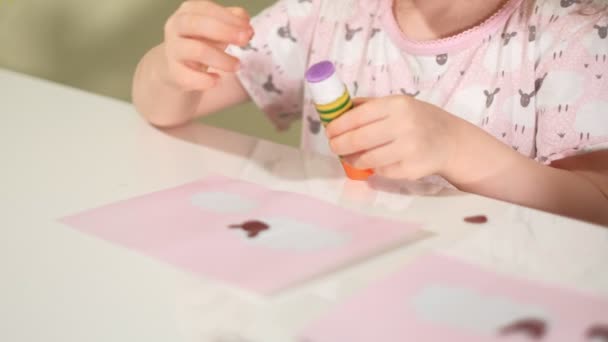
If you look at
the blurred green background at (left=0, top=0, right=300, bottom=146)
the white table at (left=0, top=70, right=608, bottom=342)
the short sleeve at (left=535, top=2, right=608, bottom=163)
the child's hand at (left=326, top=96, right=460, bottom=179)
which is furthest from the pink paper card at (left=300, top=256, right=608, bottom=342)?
the blurred green background at (left=0, top=0, right=300, bottom=146)

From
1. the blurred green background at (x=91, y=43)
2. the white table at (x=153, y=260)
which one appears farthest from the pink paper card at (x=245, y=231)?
the blurred green background at (x=91, y=43)

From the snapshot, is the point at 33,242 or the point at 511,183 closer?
the point at 33,242

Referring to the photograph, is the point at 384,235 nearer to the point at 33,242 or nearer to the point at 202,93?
the point at 33,242

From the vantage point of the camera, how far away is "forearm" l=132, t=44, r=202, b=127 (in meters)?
0.58

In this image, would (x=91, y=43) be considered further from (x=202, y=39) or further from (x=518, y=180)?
(x=518, y=180)

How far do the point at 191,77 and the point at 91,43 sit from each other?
1.61 feet

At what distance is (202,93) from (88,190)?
244mm

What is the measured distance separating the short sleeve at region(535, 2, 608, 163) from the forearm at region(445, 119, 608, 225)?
3 centimetres

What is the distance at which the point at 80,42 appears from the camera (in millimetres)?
951

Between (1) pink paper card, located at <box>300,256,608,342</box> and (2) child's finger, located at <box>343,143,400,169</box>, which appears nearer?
(1) pink paper card, located at <box>300,256,608,342</box>

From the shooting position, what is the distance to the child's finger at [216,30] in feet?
A: 1.61

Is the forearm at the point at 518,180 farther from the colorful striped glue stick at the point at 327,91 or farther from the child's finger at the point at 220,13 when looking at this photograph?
the child's finger at the point at 220,13

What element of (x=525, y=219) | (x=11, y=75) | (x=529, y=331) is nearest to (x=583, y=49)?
(x=525, y=219)

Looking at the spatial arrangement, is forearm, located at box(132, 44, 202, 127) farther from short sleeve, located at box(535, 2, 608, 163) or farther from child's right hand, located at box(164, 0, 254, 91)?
short sleeve, located at box(535, 2, 608, 163)
